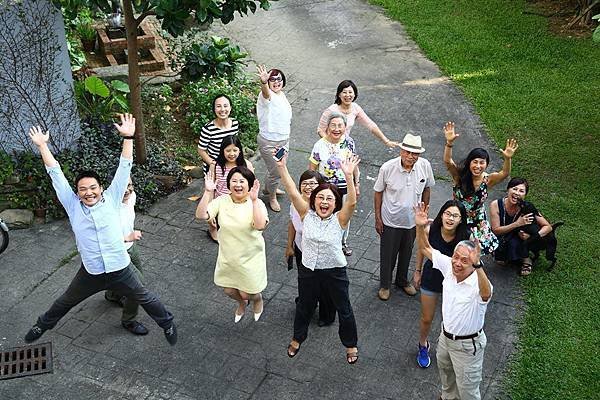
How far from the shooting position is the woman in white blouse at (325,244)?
17.7 ft

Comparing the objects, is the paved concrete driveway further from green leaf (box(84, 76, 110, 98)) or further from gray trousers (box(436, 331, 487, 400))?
green leaf (box(84, 76, 110, 98))

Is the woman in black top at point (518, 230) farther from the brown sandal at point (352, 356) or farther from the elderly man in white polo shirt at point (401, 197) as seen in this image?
the brown sandal at point (352, 356)

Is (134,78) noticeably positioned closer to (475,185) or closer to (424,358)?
(475,185)

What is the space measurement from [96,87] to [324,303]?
4147 millimetres

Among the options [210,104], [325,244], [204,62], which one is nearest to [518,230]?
[325,244]

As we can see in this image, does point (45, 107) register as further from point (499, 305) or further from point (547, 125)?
point (547, 125)

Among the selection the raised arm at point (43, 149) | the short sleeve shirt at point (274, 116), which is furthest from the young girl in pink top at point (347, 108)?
the raised arm at point (43, 149)

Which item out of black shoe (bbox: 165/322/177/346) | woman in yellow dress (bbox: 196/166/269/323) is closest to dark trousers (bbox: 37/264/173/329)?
black shoe (bbox: 165/322/177/346)

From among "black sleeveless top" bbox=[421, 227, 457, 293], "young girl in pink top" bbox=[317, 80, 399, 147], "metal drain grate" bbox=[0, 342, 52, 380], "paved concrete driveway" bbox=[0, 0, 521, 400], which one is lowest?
"metal drain grate" bbox=[0, 342, 52, 380]

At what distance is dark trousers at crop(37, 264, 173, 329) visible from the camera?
18.5 feet

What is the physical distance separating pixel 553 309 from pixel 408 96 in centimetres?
486

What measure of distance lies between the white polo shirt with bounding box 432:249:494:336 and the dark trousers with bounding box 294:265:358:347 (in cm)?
83

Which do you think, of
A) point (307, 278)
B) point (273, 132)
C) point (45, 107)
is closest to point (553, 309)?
point (307, 278)

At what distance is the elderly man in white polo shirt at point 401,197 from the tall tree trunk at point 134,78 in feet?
10.6
